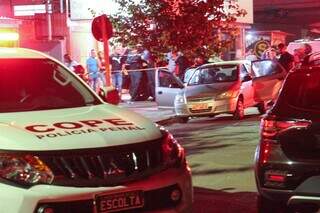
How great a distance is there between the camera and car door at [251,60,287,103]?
676 inches

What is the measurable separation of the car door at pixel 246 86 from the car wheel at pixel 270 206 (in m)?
10.8

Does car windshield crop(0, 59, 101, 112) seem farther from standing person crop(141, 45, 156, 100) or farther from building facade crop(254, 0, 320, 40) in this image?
building facade crop(254, 0, 320, 40)

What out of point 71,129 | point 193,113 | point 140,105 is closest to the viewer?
point 71,129

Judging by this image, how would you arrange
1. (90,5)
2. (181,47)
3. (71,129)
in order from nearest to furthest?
(71,129) < (181,47) < (90,5)

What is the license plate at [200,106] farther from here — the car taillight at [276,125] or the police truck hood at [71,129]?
the police truck hood at [71,129]

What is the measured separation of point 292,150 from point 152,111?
1340cm

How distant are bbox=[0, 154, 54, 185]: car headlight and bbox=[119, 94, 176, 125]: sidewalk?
38.4 ft

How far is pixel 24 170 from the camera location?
4367 millimetres

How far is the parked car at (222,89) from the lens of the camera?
52.8 feet

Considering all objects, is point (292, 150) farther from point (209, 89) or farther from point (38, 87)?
point (209, 89)

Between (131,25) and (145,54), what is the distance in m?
1.58

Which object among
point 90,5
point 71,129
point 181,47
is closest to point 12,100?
point 71,129

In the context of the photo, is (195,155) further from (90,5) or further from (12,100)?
(90,5)

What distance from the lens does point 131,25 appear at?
763 inches
